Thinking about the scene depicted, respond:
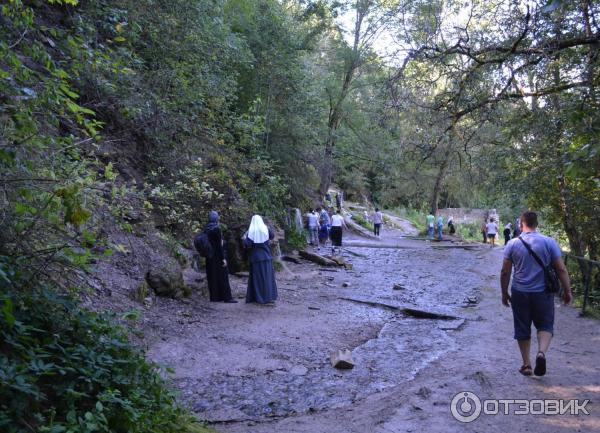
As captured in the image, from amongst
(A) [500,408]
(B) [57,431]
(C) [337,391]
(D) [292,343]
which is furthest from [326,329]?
(B) [57,431]

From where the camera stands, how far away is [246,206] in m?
14.6

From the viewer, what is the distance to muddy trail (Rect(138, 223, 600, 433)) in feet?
16.7

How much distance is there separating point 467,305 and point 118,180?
8.26 metres

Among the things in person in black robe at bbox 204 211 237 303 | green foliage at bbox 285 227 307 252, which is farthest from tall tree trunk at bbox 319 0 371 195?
person in black robe at bbox 204 211 237 303

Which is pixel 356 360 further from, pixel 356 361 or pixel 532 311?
pixel 532 311

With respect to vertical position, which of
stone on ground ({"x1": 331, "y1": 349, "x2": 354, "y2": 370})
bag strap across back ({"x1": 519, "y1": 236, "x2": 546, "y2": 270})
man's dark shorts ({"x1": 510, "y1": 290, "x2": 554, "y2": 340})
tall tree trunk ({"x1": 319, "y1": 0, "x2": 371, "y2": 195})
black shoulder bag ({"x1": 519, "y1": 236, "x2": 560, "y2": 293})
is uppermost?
tall tree trunk ({"x1": 319, "y1": 0, "x2": 371, "y2": 195})

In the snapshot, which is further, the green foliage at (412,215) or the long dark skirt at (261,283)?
the green foliage at (412,215)

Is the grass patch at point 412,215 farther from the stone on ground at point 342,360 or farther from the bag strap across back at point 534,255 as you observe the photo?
the bag strap across back at point 534,255

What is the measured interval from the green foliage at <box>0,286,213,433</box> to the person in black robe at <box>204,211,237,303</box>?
6187 millimetres

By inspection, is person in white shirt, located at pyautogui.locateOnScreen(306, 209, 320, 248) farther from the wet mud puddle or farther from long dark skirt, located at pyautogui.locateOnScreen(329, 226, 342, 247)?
the wet mud puddle

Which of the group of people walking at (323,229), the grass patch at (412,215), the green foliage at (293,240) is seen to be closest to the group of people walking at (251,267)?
the green foliage at (293,240)

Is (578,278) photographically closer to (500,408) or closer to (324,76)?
(500,408)

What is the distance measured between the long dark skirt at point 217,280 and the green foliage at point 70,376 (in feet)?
20.3

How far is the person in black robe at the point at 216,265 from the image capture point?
1049 cm
